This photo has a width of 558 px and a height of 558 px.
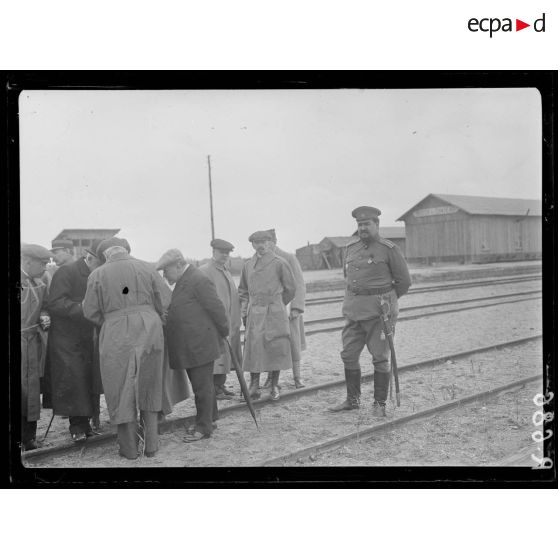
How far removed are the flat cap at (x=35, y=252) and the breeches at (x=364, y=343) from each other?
2.76 metres

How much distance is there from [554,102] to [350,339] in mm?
2761

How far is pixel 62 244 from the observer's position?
4.87 m

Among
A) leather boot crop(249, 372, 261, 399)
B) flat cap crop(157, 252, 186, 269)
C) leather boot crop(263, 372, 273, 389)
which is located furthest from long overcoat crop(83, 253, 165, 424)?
leather boot crop(263, 372, 273, 389)

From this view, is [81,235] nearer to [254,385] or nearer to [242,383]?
[242,383]

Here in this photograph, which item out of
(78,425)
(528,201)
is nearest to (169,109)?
(78,425)

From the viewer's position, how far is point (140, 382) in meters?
4.86

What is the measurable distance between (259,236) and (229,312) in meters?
0.88

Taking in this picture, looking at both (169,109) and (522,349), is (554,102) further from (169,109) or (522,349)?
(169,109)

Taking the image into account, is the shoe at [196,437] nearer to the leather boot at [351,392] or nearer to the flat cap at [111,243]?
the leather boot at [351,392]

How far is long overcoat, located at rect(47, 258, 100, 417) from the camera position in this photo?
495cm

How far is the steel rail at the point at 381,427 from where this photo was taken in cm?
482

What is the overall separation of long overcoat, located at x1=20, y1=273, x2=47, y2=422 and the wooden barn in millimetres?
3396

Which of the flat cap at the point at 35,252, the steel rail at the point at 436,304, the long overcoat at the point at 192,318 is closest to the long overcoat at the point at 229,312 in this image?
the long overcoat at the point at 192,318

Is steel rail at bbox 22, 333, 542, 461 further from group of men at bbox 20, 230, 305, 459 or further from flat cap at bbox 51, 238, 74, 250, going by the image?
flat cap at bbox 51, 238, 74, 250
